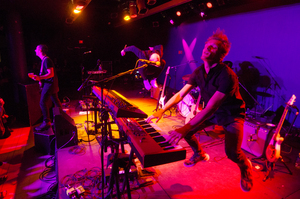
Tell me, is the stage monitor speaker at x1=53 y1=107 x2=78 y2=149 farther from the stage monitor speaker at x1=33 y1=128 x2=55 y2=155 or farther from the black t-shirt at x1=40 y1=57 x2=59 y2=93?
the black t-shirt at x1=40 y1=57 x2=59 y2=93

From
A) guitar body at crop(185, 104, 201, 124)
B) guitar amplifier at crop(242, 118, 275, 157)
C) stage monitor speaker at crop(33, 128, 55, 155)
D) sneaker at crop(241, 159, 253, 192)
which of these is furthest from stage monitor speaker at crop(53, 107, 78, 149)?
guitar amplifier at crop(242, 118, 275, 157)

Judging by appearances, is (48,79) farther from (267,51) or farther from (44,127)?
(267,51)

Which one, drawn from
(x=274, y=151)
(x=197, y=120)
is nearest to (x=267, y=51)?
(x=274, y=151)

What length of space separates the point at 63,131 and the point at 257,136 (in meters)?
3.55

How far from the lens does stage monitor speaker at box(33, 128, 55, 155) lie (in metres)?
3.69

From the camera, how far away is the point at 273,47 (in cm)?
527

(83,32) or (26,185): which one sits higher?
(83,32)

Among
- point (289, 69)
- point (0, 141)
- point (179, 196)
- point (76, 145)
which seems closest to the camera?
point (179, 196)

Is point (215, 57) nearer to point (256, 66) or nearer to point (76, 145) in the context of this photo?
point (76, 145)

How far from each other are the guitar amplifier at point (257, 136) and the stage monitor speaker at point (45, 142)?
3.70m

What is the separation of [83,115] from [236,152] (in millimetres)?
4904

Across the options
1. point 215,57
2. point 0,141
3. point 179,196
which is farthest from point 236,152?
point 0,141

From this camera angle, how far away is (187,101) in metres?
5.32

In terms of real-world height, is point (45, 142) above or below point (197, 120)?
below
